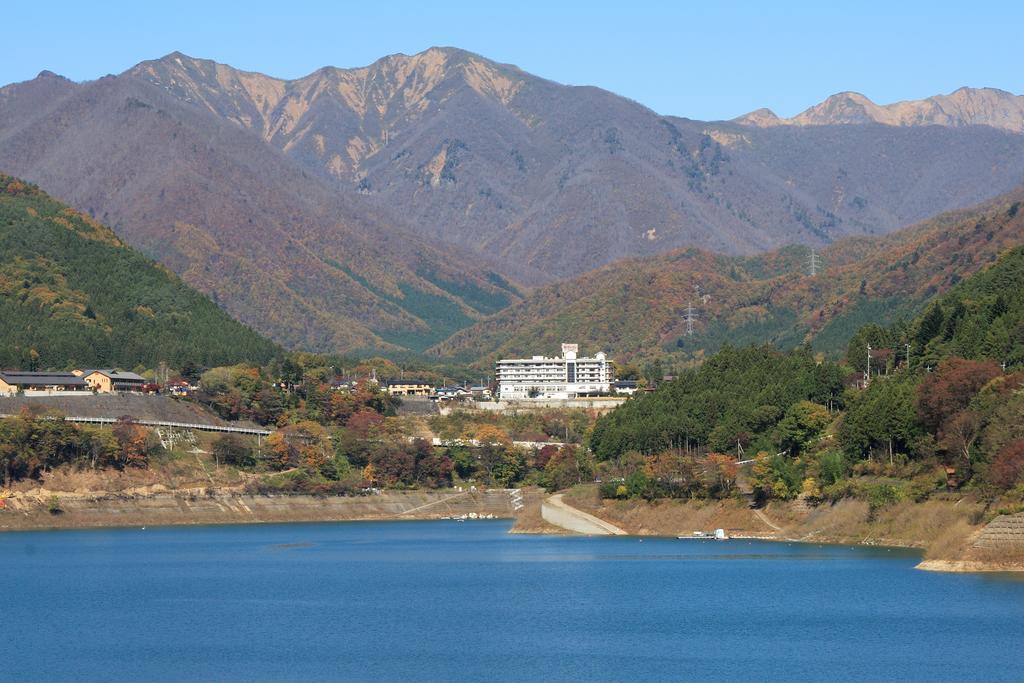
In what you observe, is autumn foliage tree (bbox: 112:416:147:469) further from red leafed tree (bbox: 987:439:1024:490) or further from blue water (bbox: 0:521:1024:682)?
red leafed tree (bbox: 987:439:1024:490)

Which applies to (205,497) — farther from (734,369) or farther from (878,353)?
(878,353)

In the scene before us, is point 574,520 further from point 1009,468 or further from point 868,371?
point 1009,468

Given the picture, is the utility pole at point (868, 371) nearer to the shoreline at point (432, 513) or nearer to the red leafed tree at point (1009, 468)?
the shoreline at point (432, 513)

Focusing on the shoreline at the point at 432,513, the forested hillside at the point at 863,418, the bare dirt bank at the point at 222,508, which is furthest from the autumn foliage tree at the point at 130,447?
the forested hillside at the point at 863,418

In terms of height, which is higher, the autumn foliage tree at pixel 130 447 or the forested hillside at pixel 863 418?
the forested hillside at pixel 863 418

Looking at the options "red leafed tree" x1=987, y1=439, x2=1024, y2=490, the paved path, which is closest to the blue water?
"red leafed tree" x1=987, y1=439, x2=1024, y2=490

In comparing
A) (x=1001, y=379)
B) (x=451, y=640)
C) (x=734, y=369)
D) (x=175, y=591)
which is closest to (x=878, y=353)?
(x=734, y=369)
